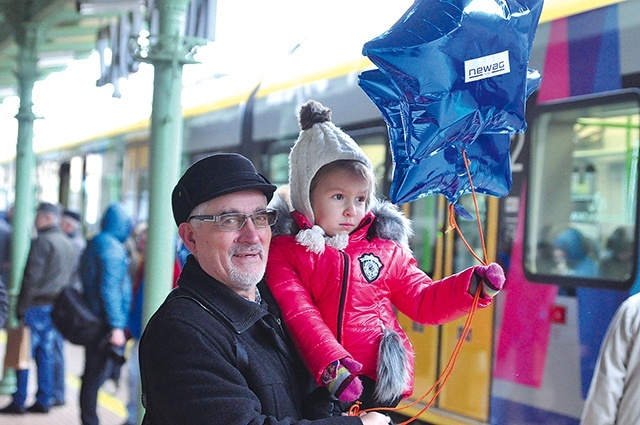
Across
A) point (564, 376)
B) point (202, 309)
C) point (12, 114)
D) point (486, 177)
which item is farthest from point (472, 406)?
point (12, 114)

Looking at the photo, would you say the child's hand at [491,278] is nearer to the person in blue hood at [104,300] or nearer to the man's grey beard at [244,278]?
the man's grey beard at [244,278]

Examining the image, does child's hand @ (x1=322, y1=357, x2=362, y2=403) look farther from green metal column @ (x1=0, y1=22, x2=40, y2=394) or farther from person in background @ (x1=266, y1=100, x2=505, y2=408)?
green metal column @ (x1=0, y1=22, x2=40, y2=394)

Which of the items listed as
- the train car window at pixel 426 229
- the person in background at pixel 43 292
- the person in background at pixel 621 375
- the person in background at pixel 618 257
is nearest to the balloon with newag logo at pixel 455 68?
the person in background at pixel 621 375

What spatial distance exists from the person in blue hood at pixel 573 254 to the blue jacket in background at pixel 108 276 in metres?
2.91

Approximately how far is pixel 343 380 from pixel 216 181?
53 centimetres

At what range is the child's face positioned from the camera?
2.32 metres

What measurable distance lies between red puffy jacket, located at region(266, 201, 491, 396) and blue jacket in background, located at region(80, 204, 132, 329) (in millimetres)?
4070

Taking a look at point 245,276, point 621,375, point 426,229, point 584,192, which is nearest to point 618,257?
point 584,192

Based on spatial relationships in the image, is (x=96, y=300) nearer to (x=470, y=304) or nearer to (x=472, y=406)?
(x=472, y=406)

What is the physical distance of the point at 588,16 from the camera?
16.5ft

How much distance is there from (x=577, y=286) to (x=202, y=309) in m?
3.33

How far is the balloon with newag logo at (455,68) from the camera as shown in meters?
2.10

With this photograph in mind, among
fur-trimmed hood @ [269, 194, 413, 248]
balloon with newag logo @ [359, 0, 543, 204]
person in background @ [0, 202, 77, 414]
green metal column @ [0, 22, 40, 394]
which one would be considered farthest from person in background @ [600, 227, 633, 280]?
green metal column @ [0, 22, 40, 394]

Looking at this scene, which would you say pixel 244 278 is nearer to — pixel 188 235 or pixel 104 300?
pixel 188 235
